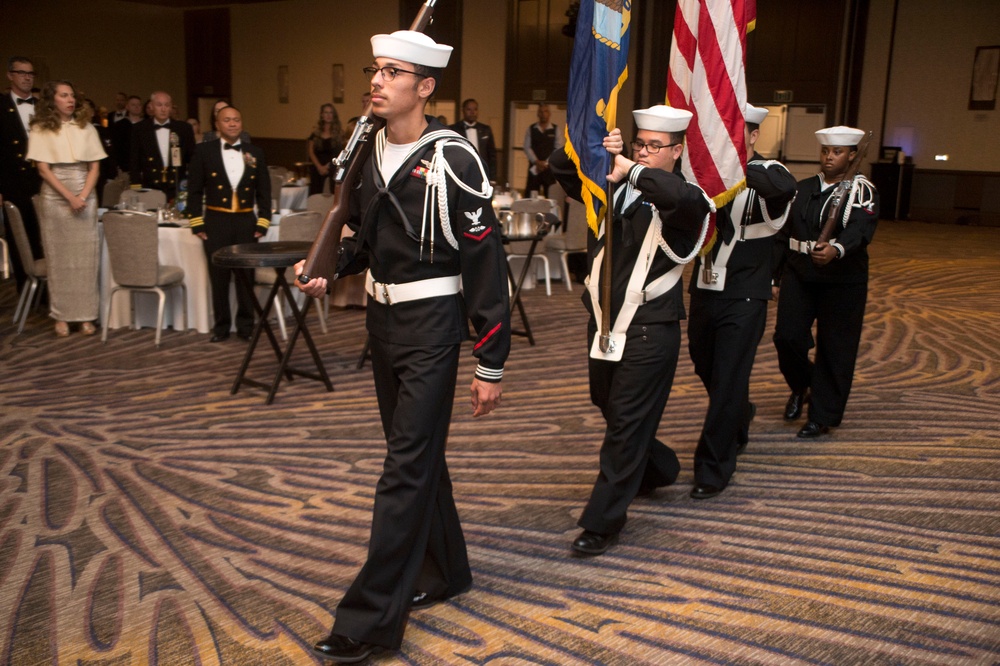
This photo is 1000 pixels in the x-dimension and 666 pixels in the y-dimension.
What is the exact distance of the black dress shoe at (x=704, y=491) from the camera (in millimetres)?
4016

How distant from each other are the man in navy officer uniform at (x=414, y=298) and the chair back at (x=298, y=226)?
156 inches

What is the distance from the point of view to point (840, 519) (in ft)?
12.5

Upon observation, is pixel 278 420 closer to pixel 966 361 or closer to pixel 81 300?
pixel 81 300

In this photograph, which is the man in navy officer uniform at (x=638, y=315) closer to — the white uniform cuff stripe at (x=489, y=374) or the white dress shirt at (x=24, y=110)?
the white uniform cuff stripe at (x=489, y=374)

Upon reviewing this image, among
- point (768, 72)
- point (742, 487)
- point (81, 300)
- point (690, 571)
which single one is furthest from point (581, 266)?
point (768, 72)

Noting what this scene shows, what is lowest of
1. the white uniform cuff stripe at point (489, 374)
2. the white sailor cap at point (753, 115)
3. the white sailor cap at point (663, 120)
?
the white uniform cuff stripe at point (489, 374)

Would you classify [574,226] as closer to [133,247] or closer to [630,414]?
[133,247]

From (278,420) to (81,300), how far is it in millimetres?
2731

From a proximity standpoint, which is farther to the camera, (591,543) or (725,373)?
(725,373)

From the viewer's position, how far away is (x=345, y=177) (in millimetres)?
2775

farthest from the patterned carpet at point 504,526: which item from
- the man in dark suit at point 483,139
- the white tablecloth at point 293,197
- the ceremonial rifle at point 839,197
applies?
the man in dark suit at point 483,139

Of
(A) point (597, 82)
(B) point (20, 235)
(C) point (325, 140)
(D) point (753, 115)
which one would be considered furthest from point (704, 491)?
(C) point (325, 140)

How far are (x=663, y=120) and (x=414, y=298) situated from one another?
1223 mm

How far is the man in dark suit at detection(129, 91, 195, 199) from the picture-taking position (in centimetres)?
933
